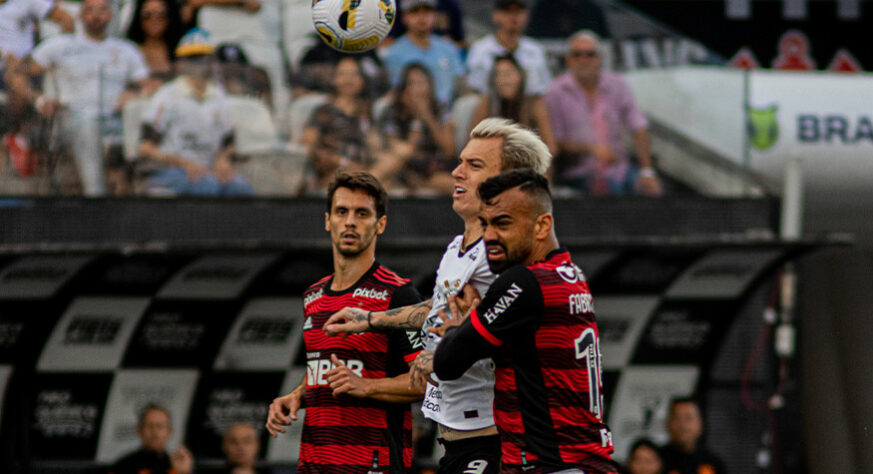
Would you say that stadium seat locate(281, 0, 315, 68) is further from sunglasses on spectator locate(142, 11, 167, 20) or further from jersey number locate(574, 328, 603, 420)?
jersey number locate(574, 328, 603, 420)

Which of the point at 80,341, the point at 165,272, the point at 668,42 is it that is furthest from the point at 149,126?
the point at 668,42

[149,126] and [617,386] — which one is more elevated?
[149,126]

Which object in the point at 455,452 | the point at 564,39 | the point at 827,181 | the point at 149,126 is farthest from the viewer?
the point at 827,181

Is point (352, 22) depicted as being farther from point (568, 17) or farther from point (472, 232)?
point (568, 17)

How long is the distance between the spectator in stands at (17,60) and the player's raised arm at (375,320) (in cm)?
472

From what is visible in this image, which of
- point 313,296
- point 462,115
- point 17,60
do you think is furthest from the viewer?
point 462,115

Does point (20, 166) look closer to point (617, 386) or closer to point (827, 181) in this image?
point (617, 386)

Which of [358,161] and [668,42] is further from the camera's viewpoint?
[668,42]

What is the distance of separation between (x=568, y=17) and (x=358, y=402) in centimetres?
576

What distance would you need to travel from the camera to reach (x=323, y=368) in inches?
206

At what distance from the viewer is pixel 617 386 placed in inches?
402

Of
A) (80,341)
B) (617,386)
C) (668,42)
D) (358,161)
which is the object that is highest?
(668,42)

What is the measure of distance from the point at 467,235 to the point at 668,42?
5858 mm

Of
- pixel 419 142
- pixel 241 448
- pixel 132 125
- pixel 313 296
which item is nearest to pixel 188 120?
pixel 132 125
